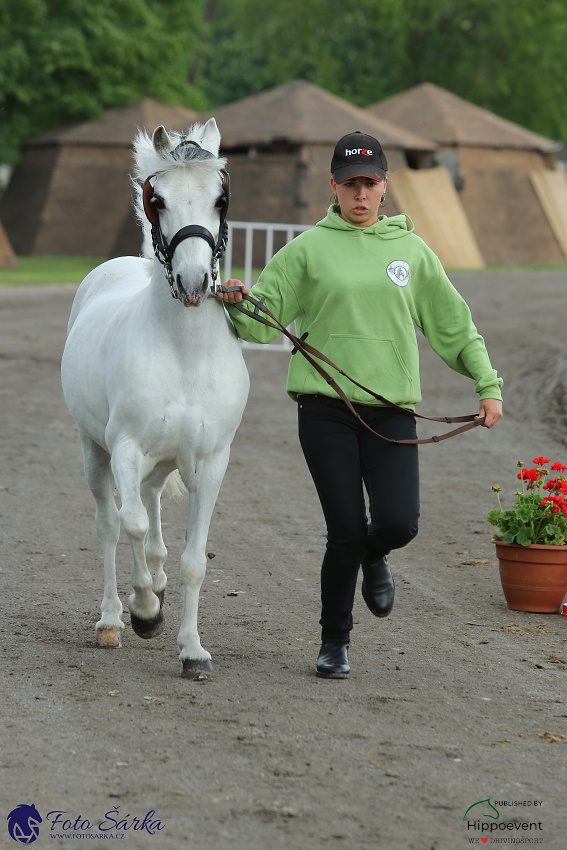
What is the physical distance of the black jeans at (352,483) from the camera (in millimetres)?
4723

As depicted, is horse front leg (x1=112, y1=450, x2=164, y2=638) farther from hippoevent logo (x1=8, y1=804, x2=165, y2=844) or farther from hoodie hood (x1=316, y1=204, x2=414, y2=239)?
hippoevent logo (x1=8, y1=804, x2=165, y2=844)

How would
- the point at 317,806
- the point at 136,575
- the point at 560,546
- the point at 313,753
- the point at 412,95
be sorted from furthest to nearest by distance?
1. the point at 412,95
2. the point at 560,546
3. the point at 136,575
4. the point at 313,753
5. the point at 317,806

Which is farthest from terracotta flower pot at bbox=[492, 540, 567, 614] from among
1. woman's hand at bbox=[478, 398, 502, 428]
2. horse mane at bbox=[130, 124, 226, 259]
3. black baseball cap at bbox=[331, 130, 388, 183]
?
horse mane at bbox=[130, 124, 226, 259]

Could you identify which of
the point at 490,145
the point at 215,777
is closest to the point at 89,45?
the point at 490,145

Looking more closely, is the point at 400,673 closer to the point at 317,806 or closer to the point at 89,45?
the point at 317,806

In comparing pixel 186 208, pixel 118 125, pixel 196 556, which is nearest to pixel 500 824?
pixel 196 556

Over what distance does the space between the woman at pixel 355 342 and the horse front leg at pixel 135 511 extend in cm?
68

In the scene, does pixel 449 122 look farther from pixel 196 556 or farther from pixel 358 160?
pixel 196 556

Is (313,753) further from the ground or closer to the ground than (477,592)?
closer to the ground

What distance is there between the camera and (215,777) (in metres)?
3.67

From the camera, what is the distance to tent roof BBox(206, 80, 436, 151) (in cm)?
2997

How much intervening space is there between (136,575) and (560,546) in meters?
2.31

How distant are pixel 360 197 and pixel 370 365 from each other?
2.20 ft

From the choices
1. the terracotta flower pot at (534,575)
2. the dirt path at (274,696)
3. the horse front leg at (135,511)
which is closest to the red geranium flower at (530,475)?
the terracotta flower pot at (534,575)
